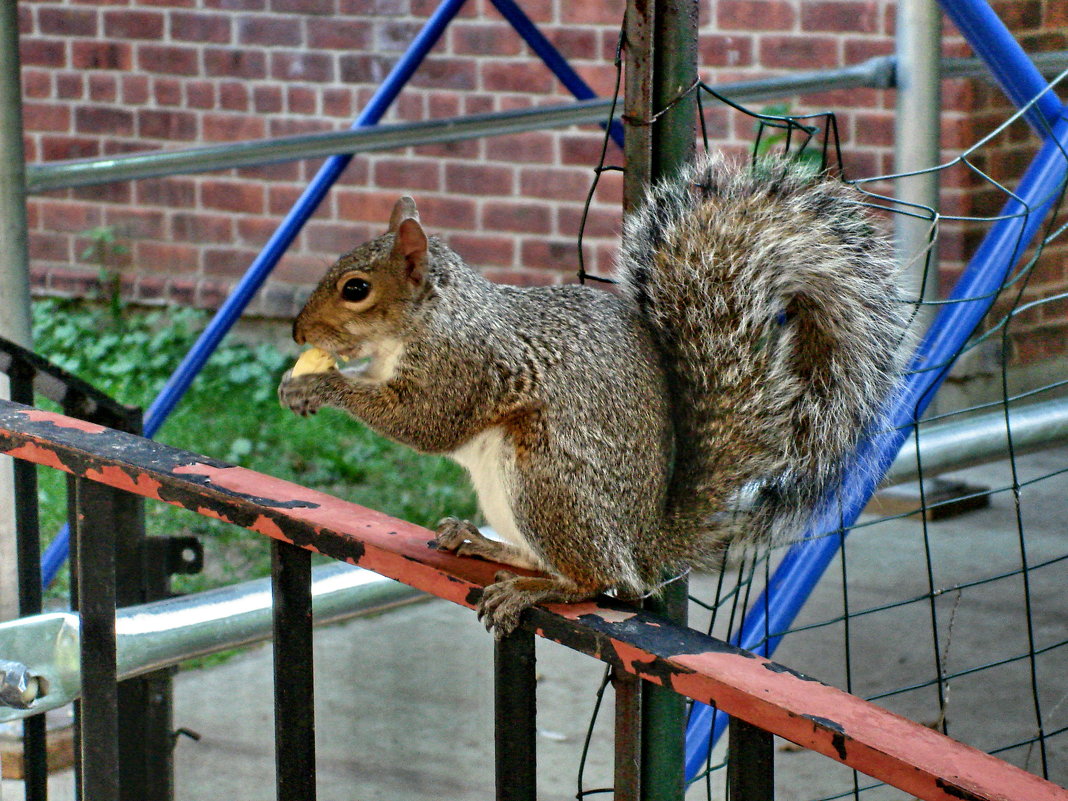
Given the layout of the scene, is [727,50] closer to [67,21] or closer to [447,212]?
[447,212]

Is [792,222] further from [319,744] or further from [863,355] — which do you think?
[319,744]

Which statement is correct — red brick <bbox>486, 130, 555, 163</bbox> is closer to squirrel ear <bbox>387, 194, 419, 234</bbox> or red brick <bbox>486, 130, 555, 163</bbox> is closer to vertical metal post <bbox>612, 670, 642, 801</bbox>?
squirrel ear <bbox>387, 194, 419, 234</bbox>

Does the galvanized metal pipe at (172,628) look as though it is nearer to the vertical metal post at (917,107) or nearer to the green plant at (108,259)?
the vertical metal post at (917,107)

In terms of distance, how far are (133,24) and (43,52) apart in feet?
1.38

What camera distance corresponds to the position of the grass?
3641mm

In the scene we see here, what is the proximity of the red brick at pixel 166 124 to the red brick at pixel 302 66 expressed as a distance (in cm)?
39

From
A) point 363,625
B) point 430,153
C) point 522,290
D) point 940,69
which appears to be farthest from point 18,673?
point 430,153

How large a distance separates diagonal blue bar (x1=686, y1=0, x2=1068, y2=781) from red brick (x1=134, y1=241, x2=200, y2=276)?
11.5ft

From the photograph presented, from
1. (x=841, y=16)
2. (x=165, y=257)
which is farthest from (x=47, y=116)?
(x=841, y=16)

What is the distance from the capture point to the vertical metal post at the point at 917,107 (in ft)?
10.00

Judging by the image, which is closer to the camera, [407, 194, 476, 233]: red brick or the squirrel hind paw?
the squirrel hind paw

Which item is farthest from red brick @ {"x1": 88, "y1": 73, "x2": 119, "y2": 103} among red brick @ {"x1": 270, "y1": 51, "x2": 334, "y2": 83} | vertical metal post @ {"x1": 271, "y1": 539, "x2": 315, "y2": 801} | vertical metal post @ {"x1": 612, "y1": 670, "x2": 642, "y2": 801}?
vertical metal post @ {"x1": 612, "y1": 670, "x2": 642, "y2": 801}

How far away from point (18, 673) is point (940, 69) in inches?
101

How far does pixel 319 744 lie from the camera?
2.67 meters
